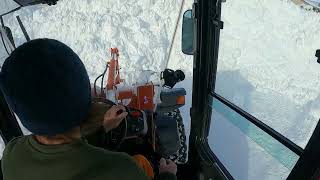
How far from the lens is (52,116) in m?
1.12

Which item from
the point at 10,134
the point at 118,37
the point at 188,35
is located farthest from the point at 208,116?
the point at 118,37

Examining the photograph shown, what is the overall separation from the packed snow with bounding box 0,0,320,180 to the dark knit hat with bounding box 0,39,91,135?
115 centimetres

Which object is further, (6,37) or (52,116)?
(6,37)

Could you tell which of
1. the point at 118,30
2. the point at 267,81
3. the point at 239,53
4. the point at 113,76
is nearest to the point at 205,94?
the point at 113,76

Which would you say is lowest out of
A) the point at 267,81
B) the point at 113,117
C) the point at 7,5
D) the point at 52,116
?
the point at 267,81

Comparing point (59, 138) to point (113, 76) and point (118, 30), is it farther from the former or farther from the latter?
point (118, 30)

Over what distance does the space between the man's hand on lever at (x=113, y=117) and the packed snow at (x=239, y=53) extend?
79 cm

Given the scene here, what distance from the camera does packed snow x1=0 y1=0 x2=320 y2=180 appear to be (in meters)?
2.84

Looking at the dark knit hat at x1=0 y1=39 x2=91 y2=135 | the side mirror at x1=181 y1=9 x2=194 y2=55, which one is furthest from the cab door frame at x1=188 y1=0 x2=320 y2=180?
the dark knit hat at x1=0 y1=39 x2=91 y2=135

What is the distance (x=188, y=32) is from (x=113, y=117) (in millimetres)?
1135

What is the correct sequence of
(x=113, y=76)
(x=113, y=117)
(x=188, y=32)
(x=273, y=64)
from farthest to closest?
(x=273, y=64)
(x=113, y=76)
(x=188, y=32)
(x=113, y=117)

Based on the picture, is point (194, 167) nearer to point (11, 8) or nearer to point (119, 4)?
point (11, 8)

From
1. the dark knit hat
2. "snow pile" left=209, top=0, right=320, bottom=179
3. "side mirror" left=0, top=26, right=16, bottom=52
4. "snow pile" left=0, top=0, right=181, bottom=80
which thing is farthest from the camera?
"snow pile" left=0, top=0, right=181, bottom=80

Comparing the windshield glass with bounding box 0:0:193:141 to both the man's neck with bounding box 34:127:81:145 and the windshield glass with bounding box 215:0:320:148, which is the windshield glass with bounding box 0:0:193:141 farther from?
the man's neck with bounding box 34:127:81:145
